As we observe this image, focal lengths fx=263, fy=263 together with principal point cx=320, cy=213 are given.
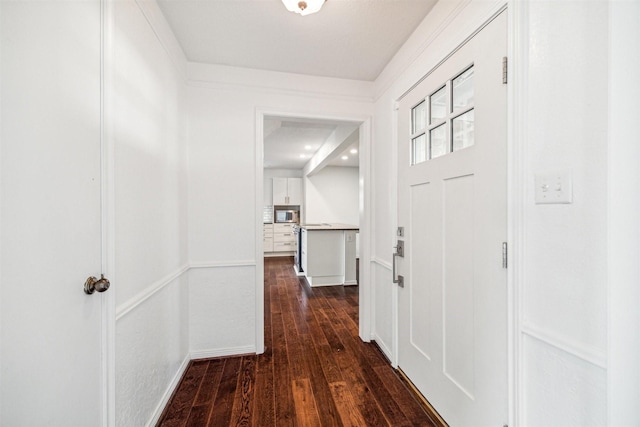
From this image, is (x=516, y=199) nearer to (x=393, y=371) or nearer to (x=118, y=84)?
(x=393, y=371)

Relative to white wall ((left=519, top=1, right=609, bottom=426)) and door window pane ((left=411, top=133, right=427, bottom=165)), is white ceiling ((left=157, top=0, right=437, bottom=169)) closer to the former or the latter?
door window pane ((left=411, top=133, right=427, bottom=165))

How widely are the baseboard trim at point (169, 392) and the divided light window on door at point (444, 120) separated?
7.33ft

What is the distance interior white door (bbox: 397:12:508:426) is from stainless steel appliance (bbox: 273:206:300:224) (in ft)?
18.4

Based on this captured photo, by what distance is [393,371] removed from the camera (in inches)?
79.7

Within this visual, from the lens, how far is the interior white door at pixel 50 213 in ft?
2.26

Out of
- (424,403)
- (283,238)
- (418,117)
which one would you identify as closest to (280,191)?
(283,238)

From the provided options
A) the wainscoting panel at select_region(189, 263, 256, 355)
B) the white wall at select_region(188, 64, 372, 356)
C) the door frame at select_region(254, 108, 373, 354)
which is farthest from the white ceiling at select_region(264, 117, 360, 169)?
the wainscoting panel at select_region(189, 263, 256, 355)

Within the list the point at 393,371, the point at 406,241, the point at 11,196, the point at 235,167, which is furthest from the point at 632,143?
the point at 235,167

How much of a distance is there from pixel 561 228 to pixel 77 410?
1.78 meters

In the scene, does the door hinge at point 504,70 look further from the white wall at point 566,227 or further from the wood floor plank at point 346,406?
the wood floor plank at point 346,406

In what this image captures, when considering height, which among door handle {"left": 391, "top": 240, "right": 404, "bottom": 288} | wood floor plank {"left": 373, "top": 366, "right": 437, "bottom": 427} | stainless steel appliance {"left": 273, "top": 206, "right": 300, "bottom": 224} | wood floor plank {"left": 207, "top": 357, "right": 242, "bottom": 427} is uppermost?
stainless steel appliance {"left": 273, "top": 206, "right": 300, "bottom": 224}

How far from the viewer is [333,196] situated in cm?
719

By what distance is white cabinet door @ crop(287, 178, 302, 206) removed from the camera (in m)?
7.42

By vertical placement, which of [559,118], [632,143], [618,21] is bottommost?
[632,143]
